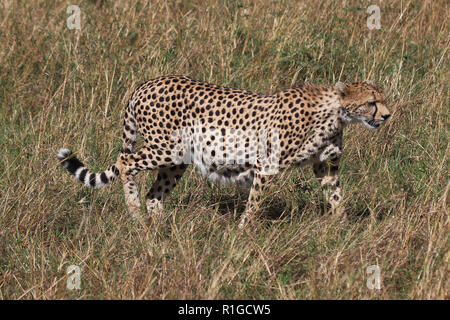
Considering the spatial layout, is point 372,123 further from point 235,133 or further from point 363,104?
point 235,133

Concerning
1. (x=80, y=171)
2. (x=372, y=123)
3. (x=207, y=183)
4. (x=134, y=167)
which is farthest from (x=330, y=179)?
(x=80, y=171)

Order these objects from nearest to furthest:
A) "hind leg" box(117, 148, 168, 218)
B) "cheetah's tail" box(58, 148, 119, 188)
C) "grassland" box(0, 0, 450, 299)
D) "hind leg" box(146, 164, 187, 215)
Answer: "grassland" box(0, 0, 450, 299)
"cheetah's tail" box(58, 148, 119, 188)
"hind leg" box(117, 148, 168, 218)
"hind leg" box(146, 164, 187, 215)

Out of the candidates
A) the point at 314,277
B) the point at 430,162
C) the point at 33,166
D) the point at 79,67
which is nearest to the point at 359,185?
the point at 430,162

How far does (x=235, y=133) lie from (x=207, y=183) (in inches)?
18.0

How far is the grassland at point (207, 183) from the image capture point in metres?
3.60

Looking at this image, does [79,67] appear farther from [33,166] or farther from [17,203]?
[17,203]

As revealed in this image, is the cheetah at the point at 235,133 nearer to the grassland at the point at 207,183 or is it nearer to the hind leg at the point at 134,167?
the hind leg at the point at 134,167

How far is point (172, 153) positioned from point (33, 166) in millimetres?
796

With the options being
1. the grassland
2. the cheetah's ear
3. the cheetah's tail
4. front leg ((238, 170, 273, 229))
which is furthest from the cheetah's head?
the cheetah's tail

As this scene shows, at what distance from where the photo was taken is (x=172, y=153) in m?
4.61

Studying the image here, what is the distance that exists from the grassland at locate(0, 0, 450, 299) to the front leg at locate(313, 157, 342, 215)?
0.32ft

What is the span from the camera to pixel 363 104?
434 centimetres

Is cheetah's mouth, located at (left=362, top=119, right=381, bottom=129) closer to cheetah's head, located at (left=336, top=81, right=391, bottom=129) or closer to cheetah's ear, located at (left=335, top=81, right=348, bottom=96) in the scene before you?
cheetah's head, located at (left=336, top=81, right=391, bottom=129)

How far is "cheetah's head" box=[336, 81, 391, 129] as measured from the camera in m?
4.34
